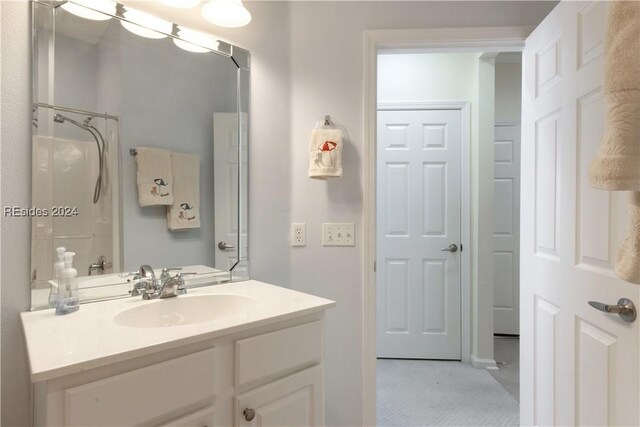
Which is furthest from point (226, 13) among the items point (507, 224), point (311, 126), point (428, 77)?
point (507, 224)

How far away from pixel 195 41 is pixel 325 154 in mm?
715

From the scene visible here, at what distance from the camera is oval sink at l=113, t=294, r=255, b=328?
117cm

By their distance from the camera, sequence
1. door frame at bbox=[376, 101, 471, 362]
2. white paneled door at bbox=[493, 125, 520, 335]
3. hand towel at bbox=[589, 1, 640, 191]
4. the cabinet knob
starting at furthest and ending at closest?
white paneled door at bbox=[493, 125, 520, 335] < door frame at bbox=[376, 101, 471, 362] < the cabinet knob < hand towel at bbox=[589, 1, 640, 191]

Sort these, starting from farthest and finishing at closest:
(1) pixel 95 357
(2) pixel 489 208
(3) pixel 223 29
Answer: (2) pixel 489 208 < (3) pixel 223 29 < (1) pixel 95 357

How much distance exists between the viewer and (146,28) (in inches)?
52.8

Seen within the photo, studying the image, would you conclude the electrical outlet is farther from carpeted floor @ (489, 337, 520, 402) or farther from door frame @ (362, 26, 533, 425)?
carpeted floor @ (489, 337, 520, 402)

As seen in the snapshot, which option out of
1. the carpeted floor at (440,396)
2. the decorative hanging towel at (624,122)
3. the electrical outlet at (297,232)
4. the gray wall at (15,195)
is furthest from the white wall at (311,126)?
the decorative hanging towel at (624,122)

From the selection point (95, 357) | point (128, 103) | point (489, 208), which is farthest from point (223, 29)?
point (489, 208)

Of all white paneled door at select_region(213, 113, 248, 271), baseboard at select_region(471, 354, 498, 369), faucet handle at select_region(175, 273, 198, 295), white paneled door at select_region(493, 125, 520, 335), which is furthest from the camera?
white paneled door at select_region(493, 125, 520, 335)

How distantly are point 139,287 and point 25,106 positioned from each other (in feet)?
2.24

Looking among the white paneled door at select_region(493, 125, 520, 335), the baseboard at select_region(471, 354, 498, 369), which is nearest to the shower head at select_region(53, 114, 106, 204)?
the baseboard at select_region(471, 354, 498, 369)

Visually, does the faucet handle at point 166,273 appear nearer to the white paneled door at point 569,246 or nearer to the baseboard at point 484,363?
the white paneled door at point 569,246

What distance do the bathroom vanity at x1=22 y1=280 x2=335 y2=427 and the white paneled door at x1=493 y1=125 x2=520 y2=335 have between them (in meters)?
2.67

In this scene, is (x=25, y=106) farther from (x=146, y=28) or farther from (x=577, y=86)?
(x=577, y=86)
